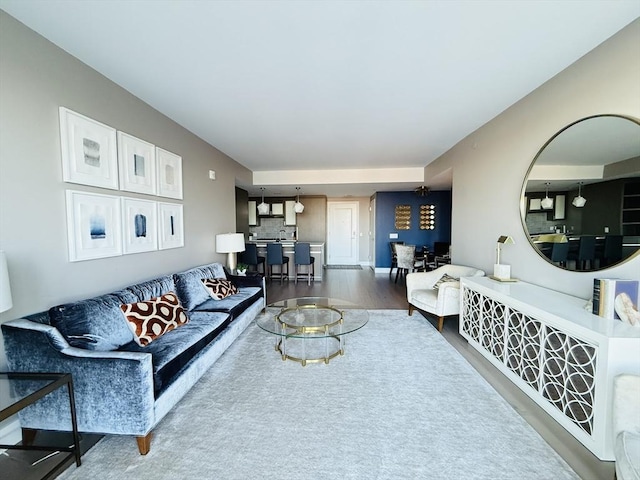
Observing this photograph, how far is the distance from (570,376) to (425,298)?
1.80 metres

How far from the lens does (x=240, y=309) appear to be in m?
3.00

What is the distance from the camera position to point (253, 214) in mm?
8023

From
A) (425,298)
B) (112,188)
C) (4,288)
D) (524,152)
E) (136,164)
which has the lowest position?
(425,298)

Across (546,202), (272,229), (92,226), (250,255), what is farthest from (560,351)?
(272,229)

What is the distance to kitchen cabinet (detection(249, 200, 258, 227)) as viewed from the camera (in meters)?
8.00

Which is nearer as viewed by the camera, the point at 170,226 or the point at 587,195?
the point at 587,195

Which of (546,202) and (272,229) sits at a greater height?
(546,202)

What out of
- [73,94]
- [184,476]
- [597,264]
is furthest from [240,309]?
[597,264]

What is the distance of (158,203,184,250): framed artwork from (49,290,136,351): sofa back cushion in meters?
0.96

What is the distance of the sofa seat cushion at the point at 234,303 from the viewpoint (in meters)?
2.82

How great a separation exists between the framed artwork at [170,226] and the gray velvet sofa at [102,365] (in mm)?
966

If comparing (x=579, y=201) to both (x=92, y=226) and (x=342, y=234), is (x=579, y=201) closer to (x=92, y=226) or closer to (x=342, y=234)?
(x=92, y=226)

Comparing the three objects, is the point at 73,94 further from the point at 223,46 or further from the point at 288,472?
the point at 288,472

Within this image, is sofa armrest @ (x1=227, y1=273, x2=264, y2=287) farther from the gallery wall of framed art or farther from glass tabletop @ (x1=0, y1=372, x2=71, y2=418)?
glass tabletop @ (x1=0, y1=372, x2=71, y2=418)
